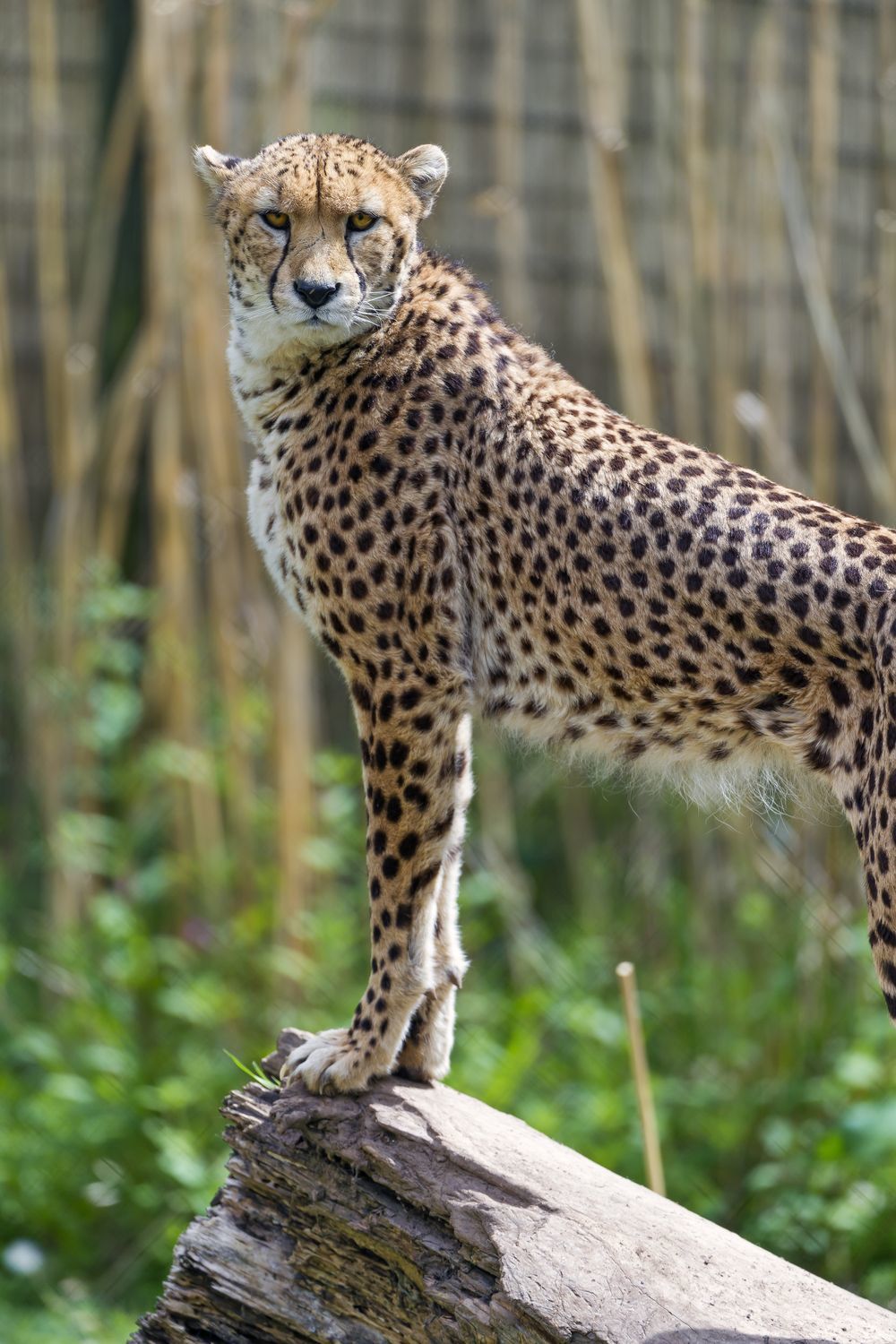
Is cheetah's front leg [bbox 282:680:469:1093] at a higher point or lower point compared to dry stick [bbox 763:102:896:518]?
lower

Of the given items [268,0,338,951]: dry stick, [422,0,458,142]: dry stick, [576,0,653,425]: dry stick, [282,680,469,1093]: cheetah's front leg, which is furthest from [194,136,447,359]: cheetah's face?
[422,0,458,142]: dry stick

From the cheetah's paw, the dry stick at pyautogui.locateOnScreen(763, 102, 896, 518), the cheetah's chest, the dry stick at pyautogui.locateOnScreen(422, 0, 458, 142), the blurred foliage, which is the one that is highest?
the dry stick at pyautogui.locateOnScreen(422, 0, 458, 142)

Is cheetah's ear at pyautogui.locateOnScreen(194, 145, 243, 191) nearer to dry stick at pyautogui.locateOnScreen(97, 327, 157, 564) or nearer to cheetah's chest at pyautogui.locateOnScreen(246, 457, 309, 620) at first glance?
cheetah's chest at pyautogui.locateOnScreen(246, 457, 309, 620)

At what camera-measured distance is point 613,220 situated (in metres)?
4.45

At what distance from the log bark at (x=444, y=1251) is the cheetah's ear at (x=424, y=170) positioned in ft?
5.29

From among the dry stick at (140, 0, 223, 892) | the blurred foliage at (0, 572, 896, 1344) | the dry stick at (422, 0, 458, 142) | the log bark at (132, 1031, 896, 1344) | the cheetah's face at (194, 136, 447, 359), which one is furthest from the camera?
the dry stick at (422, 0, 458, 142)

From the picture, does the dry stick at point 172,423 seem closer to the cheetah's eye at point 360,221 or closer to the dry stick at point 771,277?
the dry stick at point 771,277

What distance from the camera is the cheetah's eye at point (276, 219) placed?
288cm

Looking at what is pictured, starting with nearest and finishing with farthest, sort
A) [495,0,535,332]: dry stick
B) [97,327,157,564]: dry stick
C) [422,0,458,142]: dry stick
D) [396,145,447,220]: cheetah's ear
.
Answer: [396,145,447,220]: cheetah's ear < [495,0,535,332]: dry stick < [97,327,157,564]: dry stick < [422,0,458,142]: dry stick

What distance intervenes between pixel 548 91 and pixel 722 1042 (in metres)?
3.58

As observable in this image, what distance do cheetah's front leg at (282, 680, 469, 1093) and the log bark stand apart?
78mm

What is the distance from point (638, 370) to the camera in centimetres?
452

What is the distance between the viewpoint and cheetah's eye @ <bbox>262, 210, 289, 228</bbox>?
288 centimetres

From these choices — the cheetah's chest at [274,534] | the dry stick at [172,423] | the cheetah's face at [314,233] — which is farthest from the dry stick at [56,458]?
the cheetah's face at [314,233]
